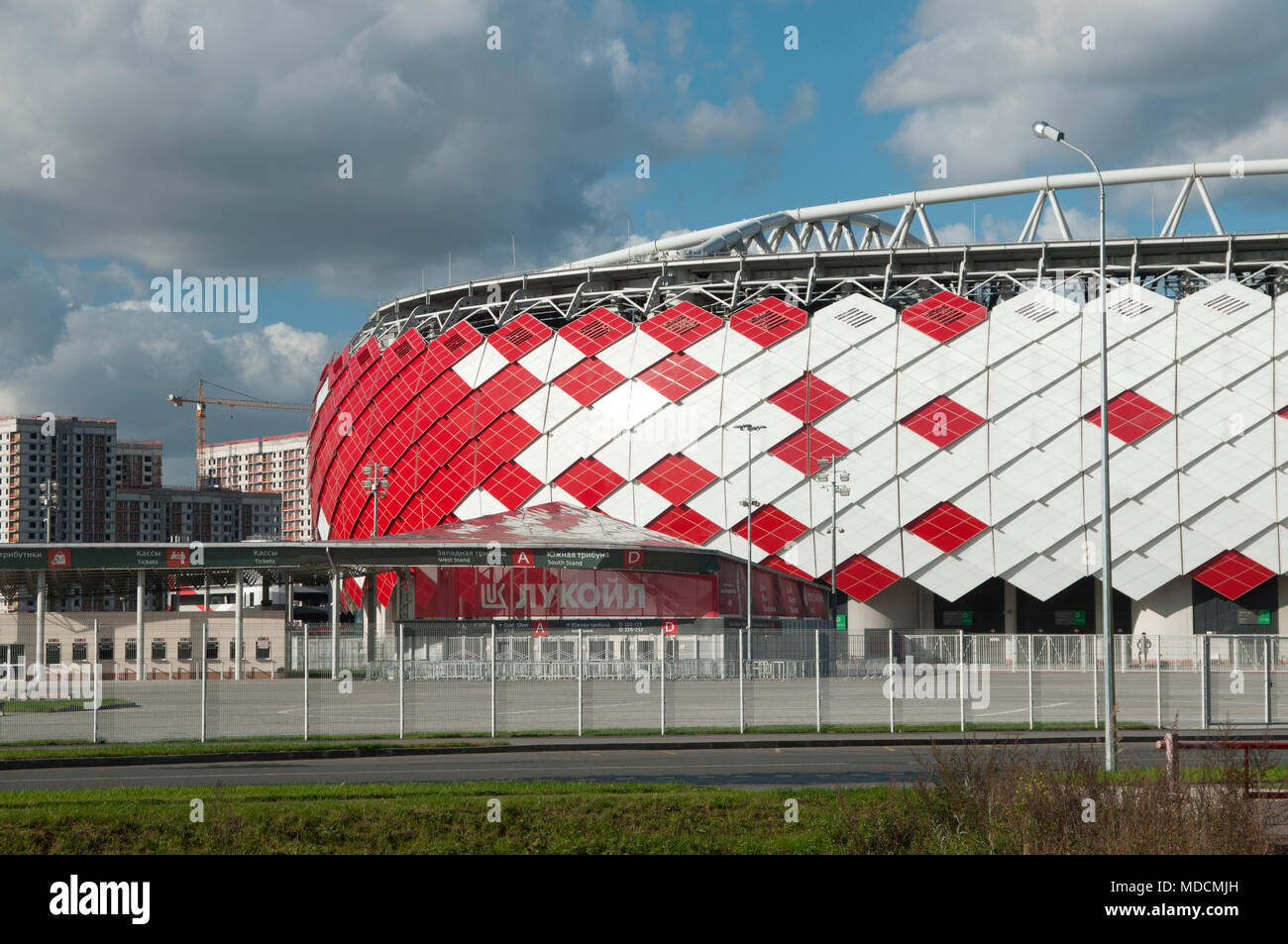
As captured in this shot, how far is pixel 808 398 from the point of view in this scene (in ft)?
217

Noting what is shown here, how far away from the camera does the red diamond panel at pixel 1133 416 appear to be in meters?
63.0

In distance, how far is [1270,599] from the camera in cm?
6438

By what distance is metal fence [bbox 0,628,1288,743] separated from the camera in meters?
24.0

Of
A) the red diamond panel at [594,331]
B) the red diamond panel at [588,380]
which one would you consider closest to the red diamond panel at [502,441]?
the red diamond panel at [588,380]

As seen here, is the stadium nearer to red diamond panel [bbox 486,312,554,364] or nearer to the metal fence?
red diamond panel [bbox 486,312,554,364]

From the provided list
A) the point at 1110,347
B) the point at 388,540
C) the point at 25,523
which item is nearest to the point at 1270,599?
the point at 1110,347

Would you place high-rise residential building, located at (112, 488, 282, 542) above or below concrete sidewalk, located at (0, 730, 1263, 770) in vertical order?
above

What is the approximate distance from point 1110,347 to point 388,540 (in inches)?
1418

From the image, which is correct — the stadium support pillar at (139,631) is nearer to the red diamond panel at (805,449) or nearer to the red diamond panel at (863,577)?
the red diamond panel at (805,449)

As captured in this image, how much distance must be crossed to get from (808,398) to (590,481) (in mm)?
11696

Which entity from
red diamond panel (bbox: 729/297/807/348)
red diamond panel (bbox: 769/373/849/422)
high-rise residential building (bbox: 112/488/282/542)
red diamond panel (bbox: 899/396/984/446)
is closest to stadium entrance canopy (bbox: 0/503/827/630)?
red diamond panel (bbox: 769/373/849/422)
